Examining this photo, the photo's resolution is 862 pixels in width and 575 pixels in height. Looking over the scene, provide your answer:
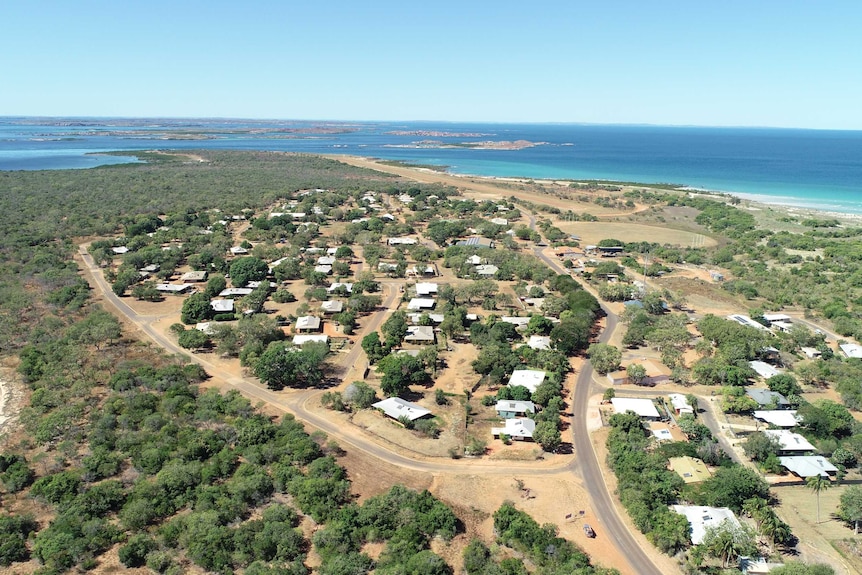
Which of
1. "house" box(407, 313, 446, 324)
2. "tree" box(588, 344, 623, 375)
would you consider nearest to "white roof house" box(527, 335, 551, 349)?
"tree" box(588, 344, 623, 375)

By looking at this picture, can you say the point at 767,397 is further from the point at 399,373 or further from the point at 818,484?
the point at 399,373

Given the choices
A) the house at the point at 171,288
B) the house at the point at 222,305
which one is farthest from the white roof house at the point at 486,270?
the house at the point at 171,288

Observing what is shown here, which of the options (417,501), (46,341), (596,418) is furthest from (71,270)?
(596,418)

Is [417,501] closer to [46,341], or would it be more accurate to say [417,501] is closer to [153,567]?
[153,567]

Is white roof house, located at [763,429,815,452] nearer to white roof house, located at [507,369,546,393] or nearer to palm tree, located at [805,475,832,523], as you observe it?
palm tree, located at [805,475,832,523]

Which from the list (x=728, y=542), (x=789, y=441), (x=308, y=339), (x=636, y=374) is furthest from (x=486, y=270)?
(x=728, y=542)

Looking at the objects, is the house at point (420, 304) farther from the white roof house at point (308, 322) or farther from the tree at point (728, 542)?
the tree at point (728, 542)
